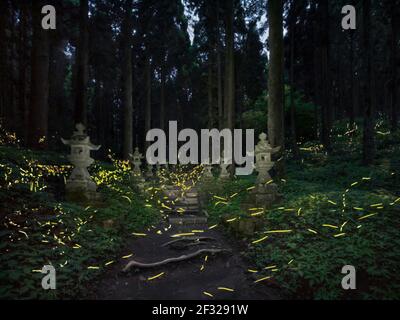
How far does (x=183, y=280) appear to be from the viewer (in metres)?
Answer: 5.22

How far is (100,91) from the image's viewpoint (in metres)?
27.0

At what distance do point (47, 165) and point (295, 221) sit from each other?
27.8 feet

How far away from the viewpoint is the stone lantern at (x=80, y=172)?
27.3 ft

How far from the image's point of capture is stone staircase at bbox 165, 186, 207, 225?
969cm

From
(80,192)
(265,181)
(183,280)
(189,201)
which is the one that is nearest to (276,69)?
(265,181)

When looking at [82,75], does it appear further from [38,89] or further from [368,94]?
[368,94]

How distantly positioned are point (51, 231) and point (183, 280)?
2.91m

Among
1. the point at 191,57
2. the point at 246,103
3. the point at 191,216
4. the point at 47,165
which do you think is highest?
the point at 191,57

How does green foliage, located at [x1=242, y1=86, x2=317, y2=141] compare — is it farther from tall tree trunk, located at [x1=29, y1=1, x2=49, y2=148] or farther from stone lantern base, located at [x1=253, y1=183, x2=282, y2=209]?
tall tree trunk, located at [x1=29, y1=1, x2=49, y2=148]

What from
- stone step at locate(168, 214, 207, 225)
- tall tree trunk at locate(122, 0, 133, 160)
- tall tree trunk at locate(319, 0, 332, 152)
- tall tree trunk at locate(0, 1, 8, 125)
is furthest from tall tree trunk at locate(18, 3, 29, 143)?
tall tree trunk at locate(319, 0, 332, 152)

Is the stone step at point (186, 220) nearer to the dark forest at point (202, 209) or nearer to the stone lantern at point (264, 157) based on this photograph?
the dark forest at point (202, 209)
